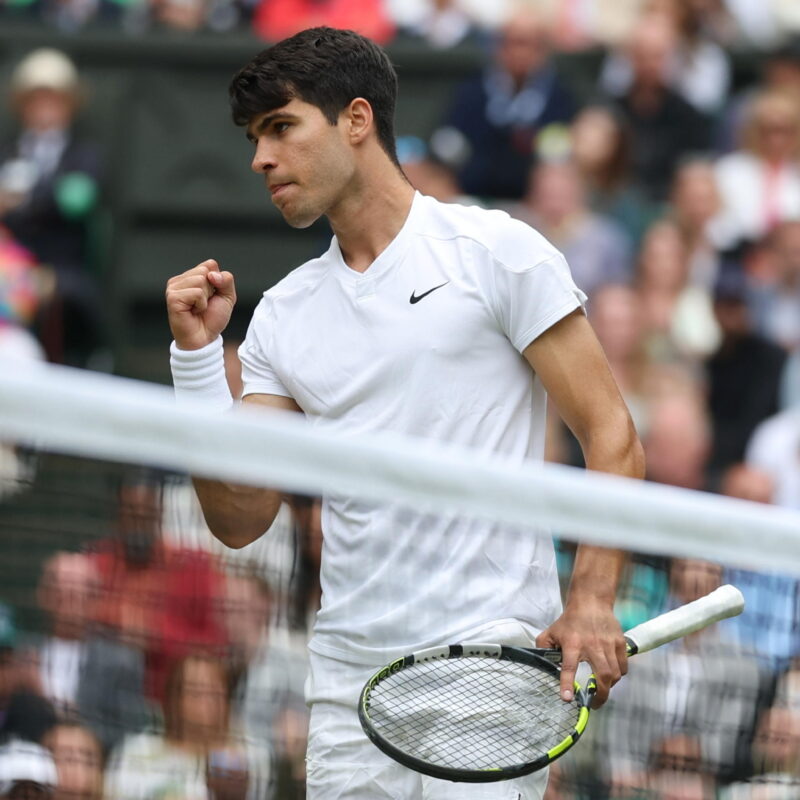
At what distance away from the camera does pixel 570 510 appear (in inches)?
124

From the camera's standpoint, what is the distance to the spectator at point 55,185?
27.9 feet

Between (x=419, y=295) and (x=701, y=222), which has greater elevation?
(x=419, y=295)

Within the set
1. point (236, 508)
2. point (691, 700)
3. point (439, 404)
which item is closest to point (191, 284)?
point (236, 508)

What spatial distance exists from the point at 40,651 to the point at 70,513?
2.04 feet

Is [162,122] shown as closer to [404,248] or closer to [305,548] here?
[305,548]

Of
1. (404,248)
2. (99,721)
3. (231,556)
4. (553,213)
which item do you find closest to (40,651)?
(99,721)

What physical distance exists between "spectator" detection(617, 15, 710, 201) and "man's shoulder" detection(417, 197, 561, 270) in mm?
5101

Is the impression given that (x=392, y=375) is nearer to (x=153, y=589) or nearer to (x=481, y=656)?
(x=481, y=656)

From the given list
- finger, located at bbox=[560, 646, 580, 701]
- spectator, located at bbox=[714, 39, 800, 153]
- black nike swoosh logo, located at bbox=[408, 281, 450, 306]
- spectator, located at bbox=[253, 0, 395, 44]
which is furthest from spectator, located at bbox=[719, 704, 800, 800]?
spectator, located at bbox=[253, 0, 395, 44]

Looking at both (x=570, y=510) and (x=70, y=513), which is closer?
(x=570, y=510)

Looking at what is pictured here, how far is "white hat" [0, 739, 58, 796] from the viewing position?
13.3 ft

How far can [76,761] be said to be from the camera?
13.3 ft

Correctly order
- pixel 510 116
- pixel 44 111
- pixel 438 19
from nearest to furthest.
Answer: pixel 510 116
pixel 44 111
pixel 438 19

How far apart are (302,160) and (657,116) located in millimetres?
5297
